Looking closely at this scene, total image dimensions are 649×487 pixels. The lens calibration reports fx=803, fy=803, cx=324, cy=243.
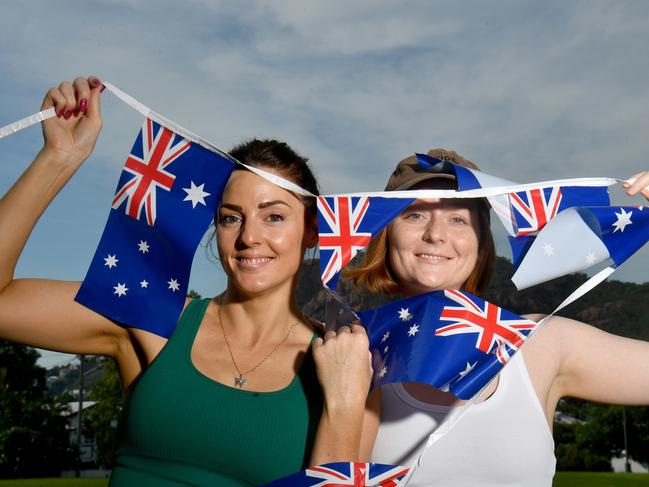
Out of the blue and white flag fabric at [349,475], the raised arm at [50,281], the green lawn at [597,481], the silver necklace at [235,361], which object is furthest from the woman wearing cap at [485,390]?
the green lawn at [597,481]

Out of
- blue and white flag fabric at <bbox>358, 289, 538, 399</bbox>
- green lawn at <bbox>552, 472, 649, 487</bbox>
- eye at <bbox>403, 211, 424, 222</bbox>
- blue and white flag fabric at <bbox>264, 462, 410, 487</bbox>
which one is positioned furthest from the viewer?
green lawn at <bbox>552, 472, 649, 487</bbox>

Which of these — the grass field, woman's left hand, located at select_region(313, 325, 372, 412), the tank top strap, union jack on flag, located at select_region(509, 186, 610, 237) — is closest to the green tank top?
the tank top strap

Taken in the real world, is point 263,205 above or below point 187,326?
above

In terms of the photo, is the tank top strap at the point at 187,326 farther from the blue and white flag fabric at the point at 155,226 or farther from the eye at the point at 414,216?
the eye at the point at 414,216

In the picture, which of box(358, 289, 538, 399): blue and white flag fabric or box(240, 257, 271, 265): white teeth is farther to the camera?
box(240, 257, 271, 265): white teeth

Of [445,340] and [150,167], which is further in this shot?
[150,167]

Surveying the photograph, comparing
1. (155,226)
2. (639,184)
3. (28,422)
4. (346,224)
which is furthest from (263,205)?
(28,422)

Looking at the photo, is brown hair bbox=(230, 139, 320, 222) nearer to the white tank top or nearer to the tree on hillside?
the white tank top

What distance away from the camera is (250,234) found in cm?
332

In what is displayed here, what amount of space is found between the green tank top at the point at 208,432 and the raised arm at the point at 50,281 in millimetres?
315

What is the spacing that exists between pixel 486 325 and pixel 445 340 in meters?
0.18

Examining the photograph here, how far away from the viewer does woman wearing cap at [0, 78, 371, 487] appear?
315 cm

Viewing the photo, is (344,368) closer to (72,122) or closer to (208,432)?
(208,432)

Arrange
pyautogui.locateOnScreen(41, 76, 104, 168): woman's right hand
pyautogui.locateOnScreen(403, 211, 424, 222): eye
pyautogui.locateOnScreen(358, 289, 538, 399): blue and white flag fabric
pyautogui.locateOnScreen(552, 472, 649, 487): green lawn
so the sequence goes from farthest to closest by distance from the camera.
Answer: pyautogui.locateOnScreen(552, 472, 649, 487): green lawn < pyautogui.locateOnScreen(403, 211, 424, 222): eye < pyautogui.locateOnScreen(41, 76, 104, 168): woman's right hand < pyautogui.locateOnScreen(358, 289, 538, 399): blue and white flag fabric
